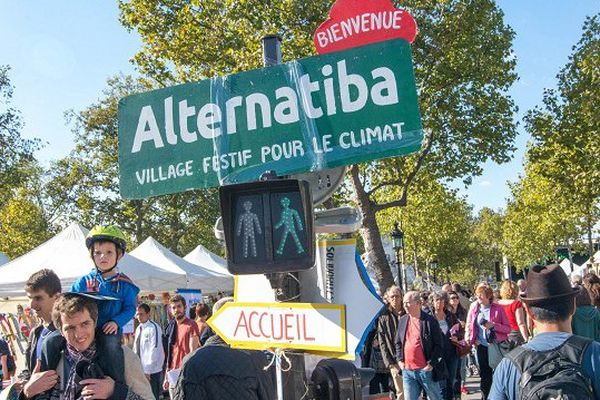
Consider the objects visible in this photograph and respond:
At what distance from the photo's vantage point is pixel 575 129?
2241 cm

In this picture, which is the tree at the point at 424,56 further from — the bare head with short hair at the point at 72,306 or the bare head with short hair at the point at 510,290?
the bare head with short hair at the point at 72,306

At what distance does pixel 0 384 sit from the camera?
8023 mm

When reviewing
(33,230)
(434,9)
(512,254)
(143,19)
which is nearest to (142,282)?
(143,19)

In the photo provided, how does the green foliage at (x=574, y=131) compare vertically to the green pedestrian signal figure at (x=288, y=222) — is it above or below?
above

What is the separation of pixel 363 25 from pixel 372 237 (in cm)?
1836

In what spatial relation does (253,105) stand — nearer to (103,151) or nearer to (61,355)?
(61,355)

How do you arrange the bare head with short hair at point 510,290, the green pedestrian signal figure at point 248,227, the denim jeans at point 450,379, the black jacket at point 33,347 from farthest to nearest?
1. the bare head with short hair at point 510,290
2. the denim jeans at point 450,379
3. the black jacket at point 33,347
4. the green pedestrian signal figure at point 248,227

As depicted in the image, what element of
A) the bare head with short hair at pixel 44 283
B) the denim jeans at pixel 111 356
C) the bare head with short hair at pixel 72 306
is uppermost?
the bare head with short hair at pixel 44 283

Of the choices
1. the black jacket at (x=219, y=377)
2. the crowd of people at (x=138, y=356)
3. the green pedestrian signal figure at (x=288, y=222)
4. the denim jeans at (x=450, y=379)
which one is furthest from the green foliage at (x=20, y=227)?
the black jacket at (x=219, y=377)

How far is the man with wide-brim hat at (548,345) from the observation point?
2980 mm

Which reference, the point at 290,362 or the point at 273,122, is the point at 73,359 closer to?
the point at 290,362

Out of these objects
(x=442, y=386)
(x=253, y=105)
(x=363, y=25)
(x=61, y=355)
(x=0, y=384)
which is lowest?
(x=442, y=386)

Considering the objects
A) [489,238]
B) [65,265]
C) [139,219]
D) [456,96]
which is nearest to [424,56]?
[456,96]

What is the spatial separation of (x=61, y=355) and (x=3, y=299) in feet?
44.9
